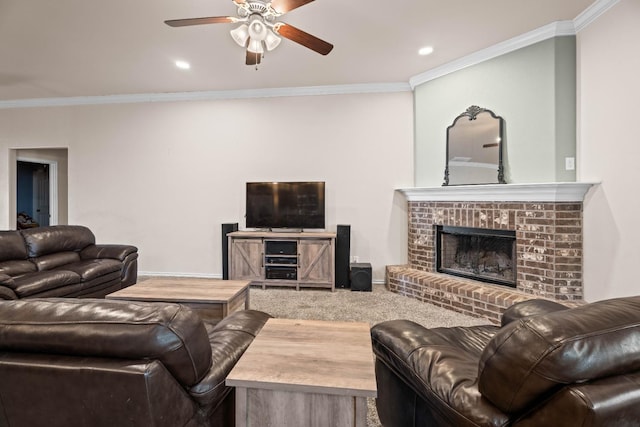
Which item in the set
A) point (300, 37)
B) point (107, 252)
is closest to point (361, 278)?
point (300, 37)

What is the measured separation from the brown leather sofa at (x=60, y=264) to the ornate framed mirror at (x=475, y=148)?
4259mm

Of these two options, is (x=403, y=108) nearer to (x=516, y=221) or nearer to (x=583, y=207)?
(x=516, y=221)

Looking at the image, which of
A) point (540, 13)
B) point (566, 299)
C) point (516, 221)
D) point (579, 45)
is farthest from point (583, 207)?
point (540, 13)

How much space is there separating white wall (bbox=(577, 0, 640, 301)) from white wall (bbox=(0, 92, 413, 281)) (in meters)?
1.99

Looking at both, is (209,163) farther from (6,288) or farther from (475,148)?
(475,148)

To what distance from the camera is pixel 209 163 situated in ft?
15.8

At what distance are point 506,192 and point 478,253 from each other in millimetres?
855

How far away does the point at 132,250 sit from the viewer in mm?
3951

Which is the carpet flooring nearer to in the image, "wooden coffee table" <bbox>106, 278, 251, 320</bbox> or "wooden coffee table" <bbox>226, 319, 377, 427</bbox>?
"wooden coffee table" <bbox>106, 278, 251, 320</bbox>

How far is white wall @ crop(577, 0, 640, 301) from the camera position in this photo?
2535 millimetres

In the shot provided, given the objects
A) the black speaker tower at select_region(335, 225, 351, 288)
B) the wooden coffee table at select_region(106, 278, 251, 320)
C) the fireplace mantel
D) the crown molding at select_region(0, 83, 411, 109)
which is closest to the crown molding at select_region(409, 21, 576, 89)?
the crown molding at select_region(0, 83, 411, 109)

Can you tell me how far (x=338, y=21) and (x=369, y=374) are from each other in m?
3.02

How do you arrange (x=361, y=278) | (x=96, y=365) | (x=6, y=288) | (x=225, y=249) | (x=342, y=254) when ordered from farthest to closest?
(x=225, y=249) → (x=342, y=254) → (x=361, y=278) → (x=6, y=288) → (x=96, y=365)

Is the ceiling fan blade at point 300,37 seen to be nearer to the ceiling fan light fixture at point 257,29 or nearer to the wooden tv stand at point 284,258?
the ceiling fan light fixture at point 257,29
